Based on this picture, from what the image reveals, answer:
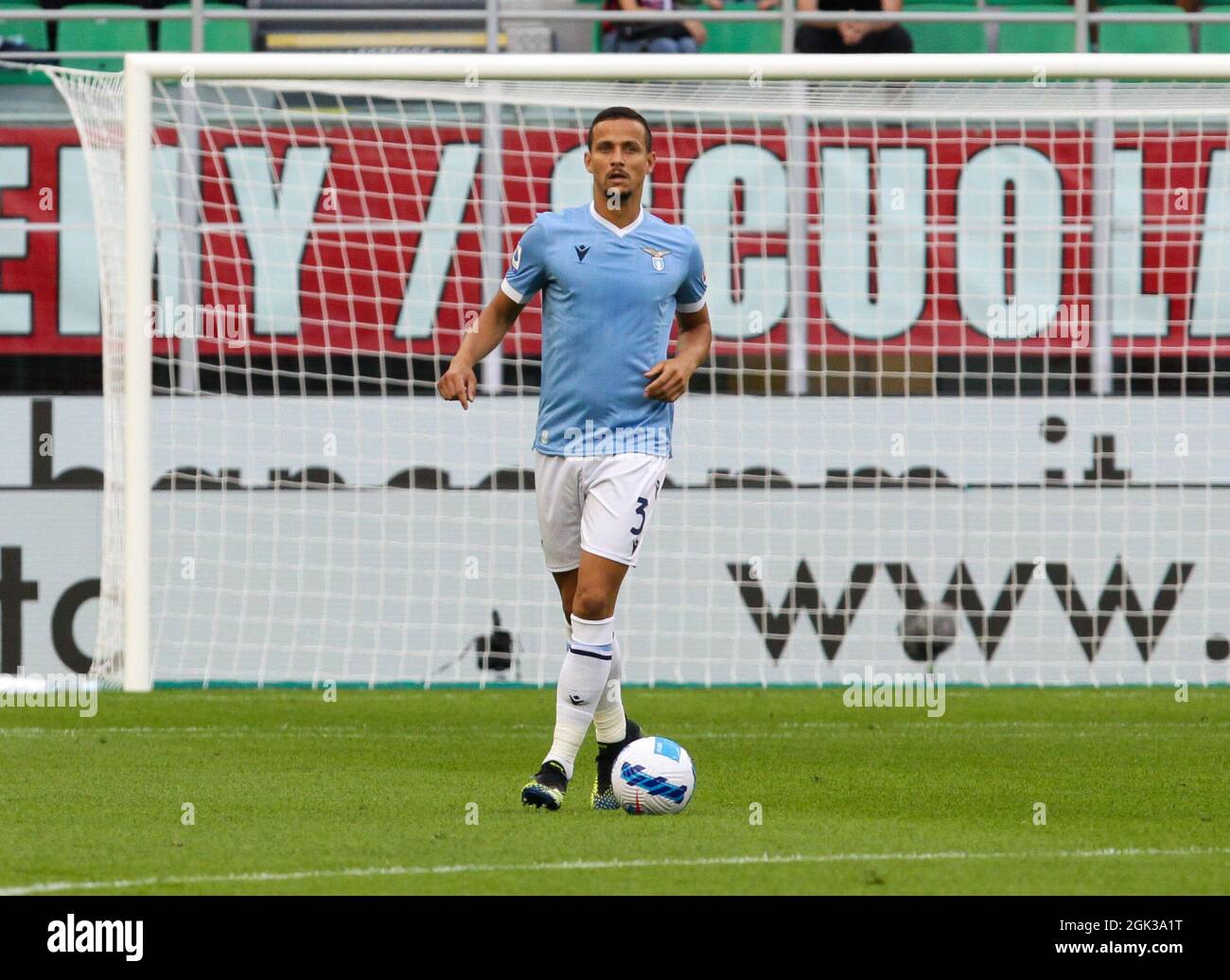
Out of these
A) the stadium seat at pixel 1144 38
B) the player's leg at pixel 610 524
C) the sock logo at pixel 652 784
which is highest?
the stadium seat at pixel 1144 38

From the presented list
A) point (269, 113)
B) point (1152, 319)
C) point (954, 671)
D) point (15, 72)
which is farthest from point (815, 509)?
point (15, 72)

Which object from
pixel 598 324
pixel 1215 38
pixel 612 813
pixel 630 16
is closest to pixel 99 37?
pixel 630 16

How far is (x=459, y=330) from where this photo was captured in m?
11.8

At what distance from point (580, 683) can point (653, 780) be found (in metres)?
0.36

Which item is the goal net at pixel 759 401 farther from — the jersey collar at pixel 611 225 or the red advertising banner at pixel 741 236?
the jersey collar at pixel 611 225

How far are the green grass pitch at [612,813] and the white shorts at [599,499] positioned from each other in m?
0.79

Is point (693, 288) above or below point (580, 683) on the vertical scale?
above

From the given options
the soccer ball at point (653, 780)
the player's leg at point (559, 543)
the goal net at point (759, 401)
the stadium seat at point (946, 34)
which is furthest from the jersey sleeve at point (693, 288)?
the stadium seat at point (946, 34)

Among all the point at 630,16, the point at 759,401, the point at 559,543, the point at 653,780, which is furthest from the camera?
the point at 630,16

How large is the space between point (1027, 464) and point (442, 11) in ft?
14.7

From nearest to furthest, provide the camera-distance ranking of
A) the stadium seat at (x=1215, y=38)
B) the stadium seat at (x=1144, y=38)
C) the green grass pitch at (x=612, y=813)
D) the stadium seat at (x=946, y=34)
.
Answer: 1. the green grass pitch at (x=612, y=813)
2. the stadium seat at (x=1215, y=38)
3. the stadium seat at (x=1144, y=38)
4. the stadium seat at (x=946, y=34)

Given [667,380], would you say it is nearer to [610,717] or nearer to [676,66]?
[610,717]

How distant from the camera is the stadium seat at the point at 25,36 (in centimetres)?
1277

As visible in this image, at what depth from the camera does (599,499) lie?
5801 mm
